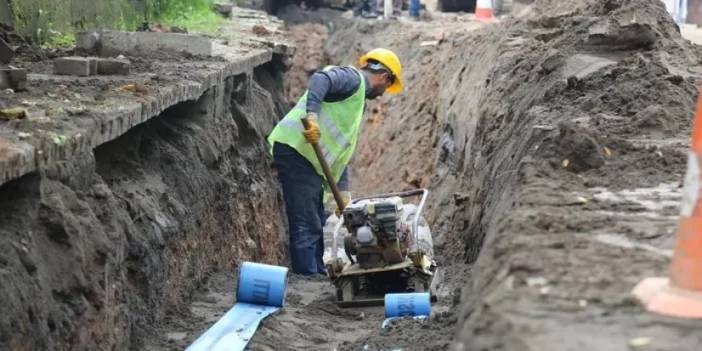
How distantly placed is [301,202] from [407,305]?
252 cm

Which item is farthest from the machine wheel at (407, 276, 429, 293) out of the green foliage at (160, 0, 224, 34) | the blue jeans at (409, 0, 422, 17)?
the blue jeans at (409, 0, 422, 17)

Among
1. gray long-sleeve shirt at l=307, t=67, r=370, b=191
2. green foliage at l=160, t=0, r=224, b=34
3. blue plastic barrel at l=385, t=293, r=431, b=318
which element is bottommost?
blue plastic barrel at l=385, t=293, r=431, b=318

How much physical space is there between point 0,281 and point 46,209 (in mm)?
767

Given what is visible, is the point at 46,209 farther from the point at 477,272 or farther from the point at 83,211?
the point at 477,272

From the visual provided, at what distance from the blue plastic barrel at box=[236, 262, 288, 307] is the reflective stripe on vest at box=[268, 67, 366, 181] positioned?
7.05 ft

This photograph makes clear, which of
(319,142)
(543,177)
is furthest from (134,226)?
(319,142)

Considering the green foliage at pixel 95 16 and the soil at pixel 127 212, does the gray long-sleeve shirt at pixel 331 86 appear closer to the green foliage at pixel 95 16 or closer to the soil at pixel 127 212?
the soil at pixel 127 212

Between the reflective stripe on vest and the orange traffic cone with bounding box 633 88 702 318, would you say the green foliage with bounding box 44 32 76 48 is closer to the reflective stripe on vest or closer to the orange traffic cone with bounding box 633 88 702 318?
the reflective stripe on vest

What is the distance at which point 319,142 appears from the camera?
30.9ft

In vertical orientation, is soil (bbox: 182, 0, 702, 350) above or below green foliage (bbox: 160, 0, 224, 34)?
below

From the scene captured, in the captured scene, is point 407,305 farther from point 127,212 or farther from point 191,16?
point 191,16

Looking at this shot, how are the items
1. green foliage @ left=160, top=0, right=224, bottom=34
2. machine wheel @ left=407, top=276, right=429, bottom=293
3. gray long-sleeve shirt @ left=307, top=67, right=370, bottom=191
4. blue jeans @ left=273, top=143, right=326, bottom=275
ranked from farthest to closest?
green foliage @ left=160, top=0, right=224, bottom=34
blue jeans @ left=273, top=143, right=326, bottom=275
gray long-sleeve shirt @ left=307, top=67, right=370, bottom=191
machine wheel @ left=407, top=276, right=429, bottom=293

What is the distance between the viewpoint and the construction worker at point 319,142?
9547mm

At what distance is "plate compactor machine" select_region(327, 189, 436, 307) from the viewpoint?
792cm
